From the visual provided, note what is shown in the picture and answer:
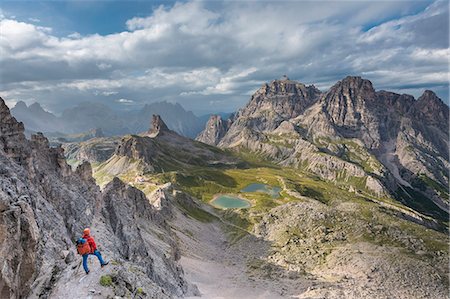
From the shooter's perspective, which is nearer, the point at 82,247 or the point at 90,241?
the point at 82,247

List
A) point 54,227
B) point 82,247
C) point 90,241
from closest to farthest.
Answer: point 82,247
point 90,241
point 54,227

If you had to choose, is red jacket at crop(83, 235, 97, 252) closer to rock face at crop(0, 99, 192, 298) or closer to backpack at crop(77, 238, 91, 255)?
backpack at crop(77, 238, 91, 255)

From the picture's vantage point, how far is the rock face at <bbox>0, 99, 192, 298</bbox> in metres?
29.7

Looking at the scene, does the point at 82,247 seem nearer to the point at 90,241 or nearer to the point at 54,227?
the point at 90,241

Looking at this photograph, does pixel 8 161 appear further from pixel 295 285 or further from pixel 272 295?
pixel 295 285

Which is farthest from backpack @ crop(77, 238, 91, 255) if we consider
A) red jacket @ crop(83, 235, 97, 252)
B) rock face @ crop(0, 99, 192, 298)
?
rock face @ crop(0, 99, 192, 298)

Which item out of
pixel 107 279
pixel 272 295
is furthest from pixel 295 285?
pixel 107 279

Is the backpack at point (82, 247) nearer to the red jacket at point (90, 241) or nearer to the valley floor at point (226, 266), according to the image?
the red jacket at point (90, 241)

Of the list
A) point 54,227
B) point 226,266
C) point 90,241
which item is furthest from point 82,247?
point 226,266

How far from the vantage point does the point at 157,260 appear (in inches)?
3068

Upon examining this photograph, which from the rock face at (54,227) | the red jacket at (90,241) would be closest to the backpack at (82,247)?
the red jacket at (90,241)

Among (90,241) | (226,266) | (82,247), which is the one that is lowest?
(226,266)

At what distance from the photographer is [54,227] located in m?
50.0

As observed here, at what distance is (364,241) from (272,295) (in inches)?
1862
